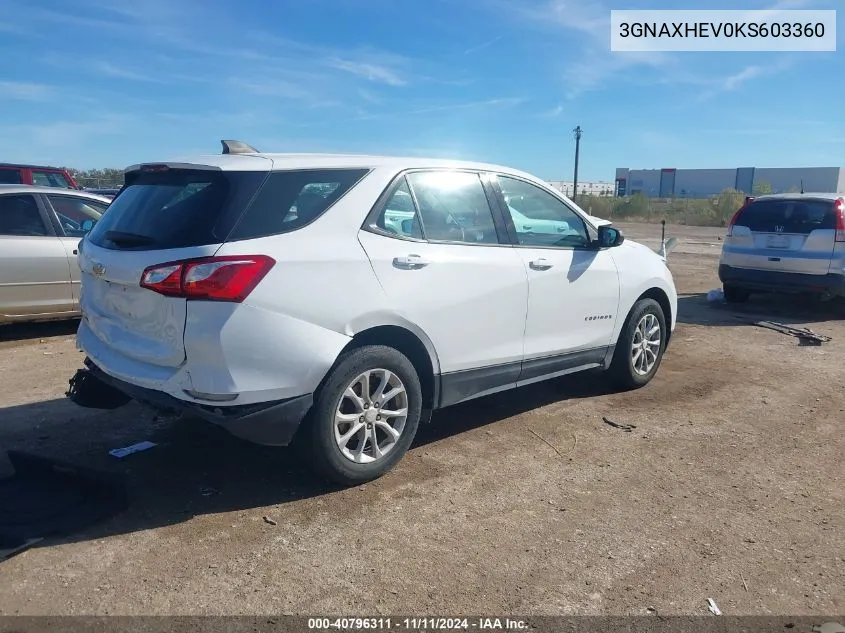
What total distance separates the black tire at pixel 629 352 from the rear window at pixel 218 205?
2787 millimetres

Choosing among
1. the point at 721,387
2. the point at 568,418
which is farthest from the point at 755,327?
the point at 568,418

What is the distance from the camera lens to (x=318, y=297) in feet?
12.1

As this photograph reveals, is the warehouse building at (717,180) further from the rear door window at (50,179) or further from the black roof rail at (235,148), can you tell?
the black roof rail at (235,148)

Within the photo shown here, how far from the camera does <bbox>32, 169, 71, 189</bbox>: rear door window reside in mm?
13836

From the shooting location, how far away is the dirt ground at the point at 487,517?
3037 mm

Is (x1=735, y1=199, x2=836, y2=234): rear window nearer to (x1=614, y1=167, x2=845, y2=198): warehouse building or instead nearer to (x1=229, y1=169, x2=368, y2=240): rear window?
(x1=229, y1=169, x2=368, y2=240): rear window

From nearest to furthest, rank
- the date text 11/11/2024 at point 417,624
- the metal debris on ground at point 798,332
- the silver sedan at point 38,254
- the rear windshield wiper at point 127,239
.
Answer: the date text 11/11/2024 at point 417,624 < the rear windshield wiper at point 127,239 < the silver sedan at point 38,254 < the metal debris on ground at point 798,332

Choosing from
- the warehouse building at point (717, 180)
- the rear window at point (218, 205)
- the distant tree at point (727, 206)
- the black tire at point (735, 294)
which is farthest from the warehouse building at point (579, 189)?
the rear window at point (218, 205)


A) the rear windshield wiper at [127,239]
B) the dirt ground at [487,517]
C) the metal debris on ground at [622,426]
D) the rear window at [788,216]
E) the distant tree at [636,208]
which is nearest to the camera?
the dirt ground at [487,517]

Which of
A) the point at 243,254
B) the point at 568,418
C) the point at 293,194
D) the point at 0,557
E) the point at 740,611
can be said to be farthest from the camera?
the point at 568,418

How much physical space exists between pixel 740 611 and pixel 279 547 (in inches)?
80.3

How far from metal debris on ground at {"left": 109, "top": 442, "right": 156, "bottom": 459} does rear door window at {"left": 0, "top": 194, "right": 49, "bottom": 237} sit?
13.3ft

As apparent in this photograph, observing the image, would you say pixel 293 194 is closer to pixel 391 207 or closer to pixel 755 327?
pixel 391 207

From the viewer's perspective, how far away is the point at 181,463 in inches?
170
